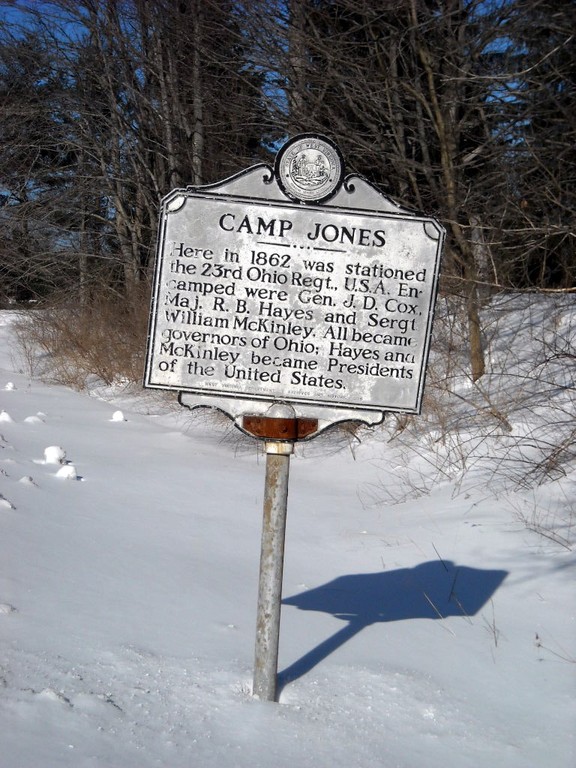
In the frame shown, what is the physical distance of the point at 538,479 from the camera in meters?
7.07

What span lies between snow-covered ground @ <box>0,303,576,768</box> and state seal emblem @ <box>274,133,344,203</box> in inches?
78.4

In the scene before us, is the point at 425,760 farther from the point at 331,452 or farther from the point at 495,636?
the point at 331,452

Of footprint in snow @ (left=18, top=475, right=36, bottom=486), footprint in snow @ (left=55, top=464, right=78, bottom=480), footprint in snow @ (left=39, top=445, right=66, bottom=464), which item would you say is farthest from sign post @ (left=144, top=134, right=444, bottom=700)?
footprint in snow @ (left=39, top=445, right=66, bottom=464)

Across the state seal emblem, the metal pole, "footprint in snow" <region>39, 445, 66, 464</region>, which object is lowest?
"footprint in snow" <region>39, 445, 66, 464</region>

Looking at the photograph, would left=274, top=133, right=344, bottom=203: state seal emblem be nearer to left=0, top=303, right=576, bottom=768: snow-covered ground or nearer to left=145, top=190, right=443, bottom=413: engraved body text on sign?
left=145, top=190, right=443, bottom=413: engraved body text on sign

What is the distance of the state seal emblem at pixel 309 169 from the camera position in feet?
11.4

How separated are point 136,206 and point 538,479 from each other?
13147 mm

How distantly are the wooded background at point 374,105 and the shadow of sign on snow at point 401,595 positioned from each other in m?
2.83

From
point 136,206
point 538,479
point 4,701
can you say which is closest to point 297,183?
point 4,701

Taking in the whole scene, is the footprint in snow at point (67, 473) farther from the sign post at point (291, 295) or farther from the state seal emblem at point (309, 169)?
the state seal emblem at point (309, 169)

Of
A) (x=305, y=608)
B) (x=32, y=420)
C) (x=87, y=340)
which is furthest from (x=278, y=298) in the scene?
(x=87, y=340)

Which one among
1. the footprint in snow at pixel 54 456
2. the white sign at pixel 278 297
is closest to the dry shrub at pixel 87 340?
the footprint in snow at pixel 54 456

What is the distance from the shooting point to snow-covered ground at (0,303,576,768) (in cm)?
329

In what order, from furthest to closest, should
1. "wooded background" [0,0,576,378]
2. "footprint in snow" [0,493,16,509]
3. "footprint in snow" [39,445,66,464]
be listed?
"wooded background" [0,0,576,378], "footprint in snow" [39,445,66,464], "footprint in snow" [0,493,16,509]
